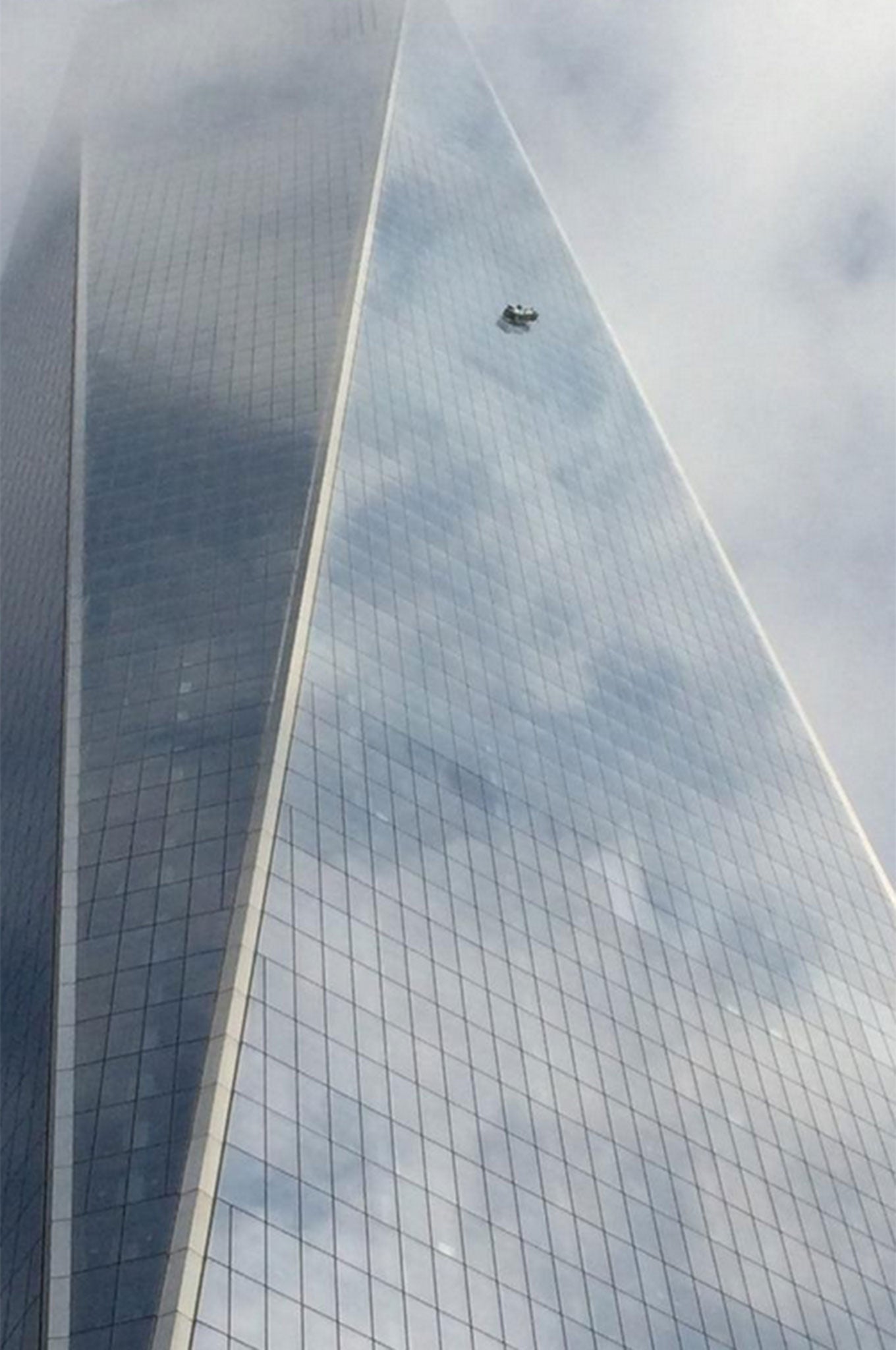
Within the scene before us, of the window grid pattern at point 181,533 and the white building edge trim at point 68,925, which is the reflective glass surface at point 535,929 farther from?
the white building edge trim at point 68,925

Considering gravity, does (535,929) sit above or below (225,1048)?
above

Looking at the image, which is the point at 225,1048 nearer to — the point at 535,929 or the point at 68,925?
the point at 68,925

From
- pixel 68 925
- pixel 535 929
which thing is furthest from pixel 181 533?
pixel 68 925

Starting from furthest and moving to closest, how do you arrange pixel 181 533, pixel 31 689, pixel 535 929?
pixel 181 533, pixel 31 689, pixel 535 929

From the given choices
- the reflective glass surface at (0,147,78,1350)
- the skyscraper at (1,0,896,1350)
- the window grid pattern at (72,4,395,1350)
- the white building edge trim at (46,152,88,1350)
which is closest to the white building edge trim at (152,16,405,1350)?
the skyscraper at (1,0,896,1350)

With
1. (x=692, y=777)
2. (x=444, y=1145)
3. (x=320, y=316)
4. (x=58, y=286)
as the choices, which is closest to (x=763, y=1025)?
(x=692, y=777)
